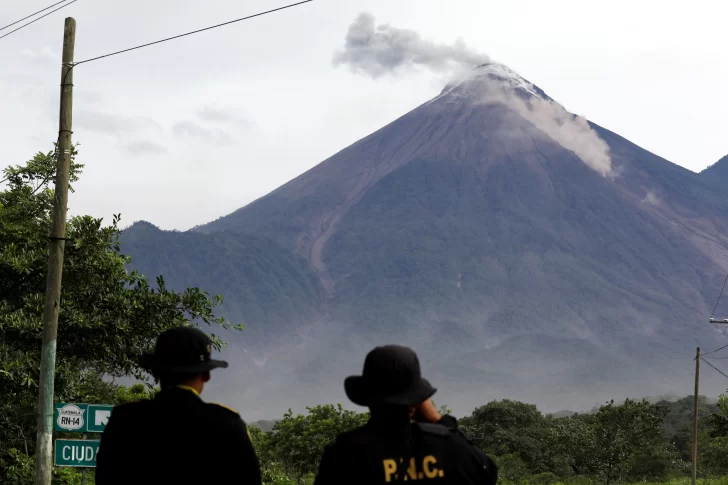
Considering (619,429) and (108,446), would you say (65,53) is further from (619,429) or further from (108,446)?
(619,429)

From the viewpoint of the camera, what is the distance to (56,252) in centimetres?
1288

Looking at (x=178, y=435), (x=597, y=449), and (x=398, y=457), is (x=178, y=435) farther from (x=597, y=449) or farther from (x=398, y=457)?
(x=597, y=449)

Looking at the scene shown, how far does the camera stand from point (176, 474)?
14.0ft

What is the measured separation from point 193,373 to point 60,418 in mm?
7652

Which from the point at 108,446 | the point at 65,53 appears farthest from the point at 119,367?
the point at 108,446

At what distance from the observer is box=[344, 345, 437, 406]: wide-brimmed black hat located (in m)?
4.03

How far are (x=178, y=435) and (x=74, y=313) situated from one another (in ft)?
39.6

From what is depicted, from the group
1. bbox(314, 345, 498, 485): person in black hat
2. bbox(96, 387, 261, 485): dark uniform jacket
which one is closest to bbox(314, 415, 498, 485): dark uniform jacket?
bbox(314, 345, 498, 485): person in black hat

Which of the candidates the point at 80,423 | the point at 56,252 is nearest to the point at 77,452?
the point at 80,423

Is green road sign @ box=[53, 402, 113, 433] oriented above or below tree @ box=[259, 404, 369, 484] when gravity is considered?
below

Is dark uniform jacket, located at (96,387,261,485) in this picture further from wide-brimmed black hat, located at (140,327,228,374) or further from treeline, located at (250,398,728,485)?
treeline, located at (250,398,728,485)

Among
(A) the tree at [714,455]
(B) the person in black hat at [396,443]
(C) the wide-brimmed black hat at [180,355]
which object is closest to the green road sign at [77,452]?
(C) the wide-brimmed black hat at [180,355]

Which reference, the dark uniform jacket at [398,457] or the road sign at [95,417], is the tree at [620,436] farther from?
the dark uniform jacket at [398,457]

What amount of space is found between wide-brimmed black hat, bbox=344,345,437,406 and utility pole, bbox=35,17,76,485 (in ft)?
30.5
